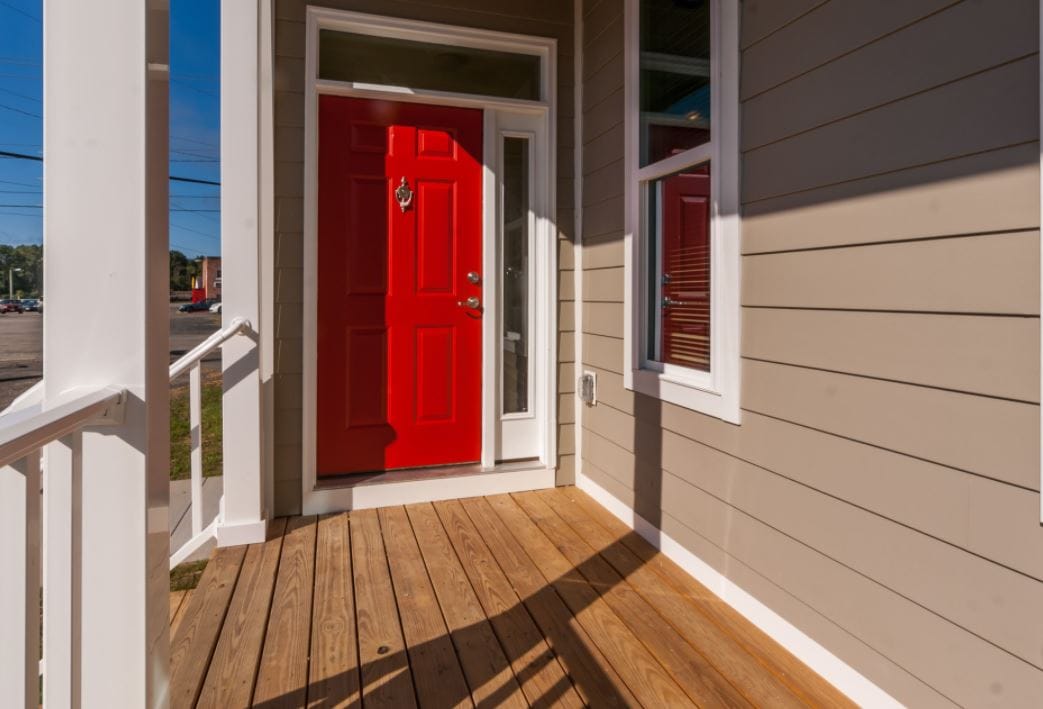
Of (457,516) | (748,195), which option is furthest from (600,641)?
(748,195)

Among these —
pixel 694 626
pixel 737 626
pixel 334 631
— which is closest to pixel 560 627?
pixel 694 626

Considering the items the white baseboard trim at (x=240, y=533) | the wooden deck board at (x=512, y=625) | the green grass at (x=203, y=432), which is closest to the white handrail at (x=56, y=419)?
the wooden deck board at (x=512, y=625)

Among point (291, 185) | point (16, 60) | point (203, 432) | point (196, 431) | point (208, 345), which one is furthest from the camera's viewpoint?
point (203, 432)

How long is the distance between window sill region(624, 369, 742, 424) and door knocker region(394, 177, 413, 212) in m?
1.35

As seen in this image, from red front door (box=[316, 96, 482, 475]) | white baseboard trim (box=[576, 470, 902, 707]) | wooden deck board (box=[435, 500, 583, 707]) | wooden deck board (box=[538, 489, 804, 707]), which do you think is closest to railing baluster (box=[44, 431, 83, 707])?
wooden deck board (box=[435, 500, 583, 707])

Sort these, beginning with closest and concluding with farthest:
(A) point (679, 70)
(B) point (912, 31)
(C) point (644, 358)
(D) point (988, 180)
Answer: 1. (D) point (988, 180)
2. (B) point (912, 31)
3. (A) point (679, 70)
4. (C) point (644, 358)

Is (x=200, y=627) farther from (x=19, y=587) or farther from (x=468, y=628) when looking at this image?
(x=19, y=587)

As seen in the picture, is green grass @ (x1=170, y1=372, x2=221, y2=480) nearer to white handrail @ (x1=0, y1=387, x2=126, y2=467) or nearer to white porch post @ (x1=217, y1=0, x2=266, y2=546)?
white porch post @ (x1=217, y1=0, x2=266, y2=546)

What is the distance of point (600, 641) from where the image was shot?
6.33 ft

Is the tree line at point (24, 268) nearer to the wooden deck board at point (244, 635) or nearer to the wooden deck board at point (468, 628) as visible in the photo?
the wooden deck board at point (244, 635)

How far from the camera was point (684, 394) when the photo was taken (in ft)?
7.85

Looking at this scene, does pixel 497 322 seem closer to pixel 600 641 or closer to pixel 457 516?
pixel 457 516

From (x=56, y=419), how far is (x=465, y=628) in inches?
55.4

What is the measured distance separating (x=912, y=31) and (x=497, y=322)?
2192mm
